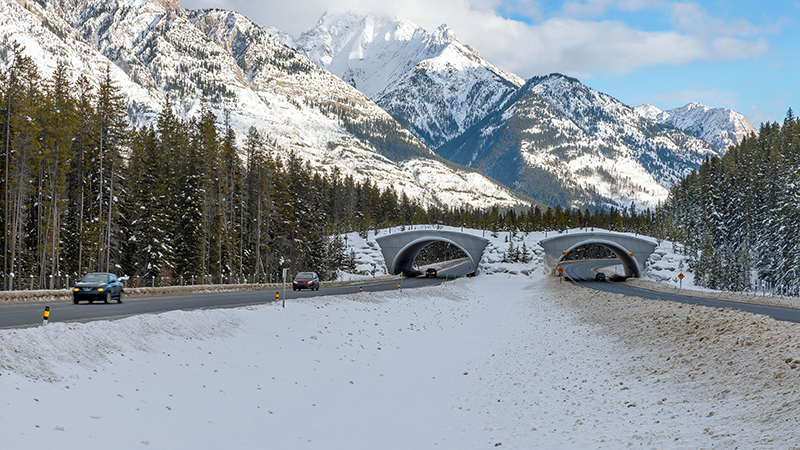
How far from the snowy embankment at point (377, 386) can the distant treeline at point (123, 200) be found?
21349 millimetres

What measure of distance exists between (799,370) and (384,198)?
5297 inches

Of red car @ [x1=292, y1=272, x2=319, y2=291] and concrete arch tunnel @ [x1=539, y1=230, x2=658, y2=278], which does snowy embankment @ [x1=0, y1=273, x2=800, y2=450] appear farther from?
concrete arch tunnel @ [x1=539, y1=230, x2=658, y2=278]

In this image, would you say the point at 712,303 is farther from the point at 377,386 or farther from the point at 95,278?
the point at 95,278

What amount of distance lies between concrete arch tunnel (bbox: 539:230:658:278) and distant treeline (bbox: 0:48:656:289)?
35725 millimetres

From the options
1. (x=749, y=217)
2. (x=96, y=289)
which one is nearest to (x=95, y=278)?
(x=96, y=289)

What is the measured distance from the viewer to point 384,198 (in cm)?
14438

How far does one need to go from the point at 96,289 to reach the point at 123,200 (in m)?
27.9

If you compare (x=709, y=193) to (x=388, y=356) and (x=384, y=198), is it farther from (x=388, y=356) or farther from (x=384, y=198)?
(x=388, y=356)

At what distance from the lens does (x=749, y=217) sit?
8725cm

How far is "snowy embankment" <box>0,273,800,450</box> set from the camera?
9.38m

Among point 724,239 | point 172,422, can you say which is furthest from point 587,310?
point 724,239

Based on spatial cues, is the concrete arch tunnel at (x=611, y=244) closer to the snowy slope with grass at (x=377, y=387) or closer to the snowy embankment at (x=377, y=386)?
the snowy slope with grass at (x=377, y=387)

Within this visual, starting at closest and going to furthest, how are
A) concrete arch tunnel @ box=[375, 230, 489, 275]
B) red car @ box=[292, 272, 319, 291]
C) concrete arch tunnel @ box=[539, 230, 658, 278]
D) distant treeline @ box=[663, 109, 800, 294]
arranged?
red car @ box=[292, 272, 319, 291] → distant treeline @ box=[663, 109, 800, 294] → concrete arch tunnel @ box=[539, 230, 658, 278] → concrete arch tunnel @ box=[375, 230, 489, 275]

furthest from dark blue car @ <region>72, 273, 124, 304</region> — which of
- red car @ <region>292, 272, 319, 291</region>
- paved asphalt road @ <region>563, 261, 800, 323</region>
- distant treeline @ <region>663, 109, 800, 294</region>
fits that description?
distant treeline @ <region>663, 109, 800, 294</region>
